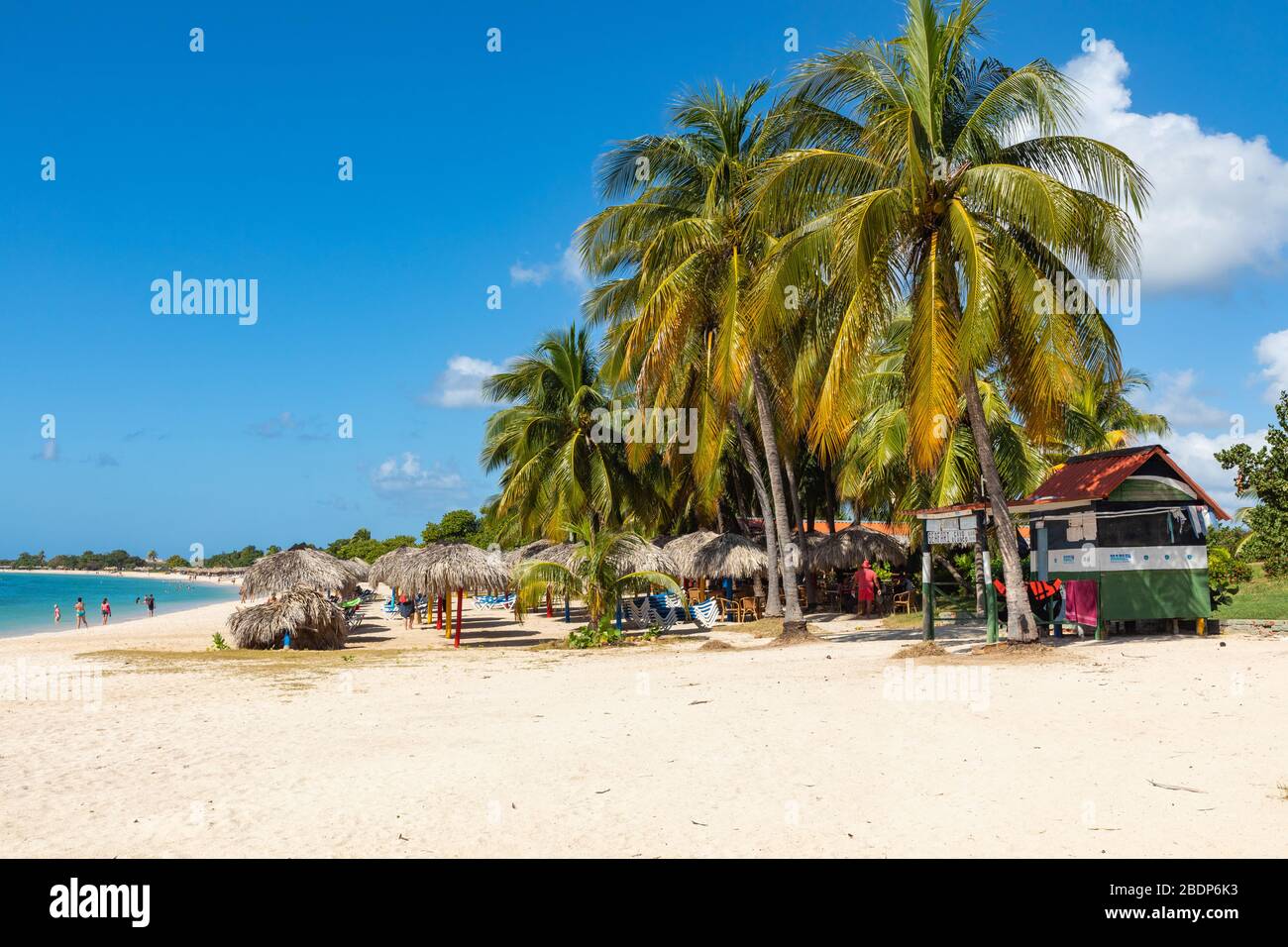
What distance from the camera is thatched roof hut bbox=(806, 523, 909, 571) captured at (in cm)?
2455

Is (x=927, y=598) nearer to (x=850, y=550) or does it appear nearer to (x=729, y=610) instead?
(x=850, y=550)

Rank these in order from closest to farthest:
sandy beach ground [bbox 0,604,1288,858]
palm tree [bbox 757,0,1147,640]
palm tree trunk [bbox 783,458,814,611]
→ 1. sandy beach ground [bbox 0,604,1288,858]
2. palm tree [bbox 757,0,1147,640]
3. palm tree trunk [bbox 783,458,814,611]

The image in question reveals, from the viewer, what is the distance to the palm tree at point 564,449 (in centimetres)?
2538

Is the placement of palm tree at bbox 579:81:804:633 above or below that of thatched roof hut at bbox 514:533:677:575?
above

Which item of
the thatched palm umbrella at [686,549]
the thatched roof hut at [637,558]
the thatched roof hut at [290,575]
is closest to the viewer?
the thatched roof hut at [637,558]

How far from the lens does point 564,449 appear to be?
25.3 m

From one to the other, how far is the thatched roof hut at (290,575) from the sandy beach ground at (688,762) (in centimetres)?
942

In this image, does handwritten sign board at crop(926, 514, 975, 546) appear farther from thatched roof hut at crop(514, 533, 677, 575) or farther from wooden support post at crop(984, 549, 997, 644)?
thatched roof hut at crop(514, 533, 677, 575)

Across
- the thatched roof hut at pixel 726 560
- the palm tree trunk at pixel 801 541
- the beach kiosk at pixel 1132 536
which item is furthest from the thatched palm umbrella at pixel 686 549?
the beach kiosk at pixel 1132 536

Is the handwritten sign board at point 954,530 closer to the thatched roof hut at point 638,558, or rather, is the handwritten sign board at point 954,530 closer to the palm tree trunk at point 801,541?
the thatched roof hut at point 638,558

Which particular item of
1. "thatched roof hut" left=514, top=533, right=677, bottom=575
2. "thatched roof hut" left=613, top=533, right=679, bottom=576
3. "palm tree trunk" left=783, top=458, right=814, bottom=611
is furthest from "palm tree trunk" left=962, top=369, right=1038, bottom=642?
"palm tree trunk" left=783, top=458, right=814, bottom=611

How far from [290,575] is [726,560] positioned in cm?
1105

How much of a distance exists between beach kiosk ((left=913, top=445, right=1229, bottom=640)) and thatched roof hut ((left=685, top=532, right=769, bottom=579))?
9417 mm

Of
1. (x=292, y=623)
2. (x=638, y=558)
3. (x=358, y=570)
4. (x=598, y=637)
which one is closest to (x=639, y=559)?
(x=638, y=558)
